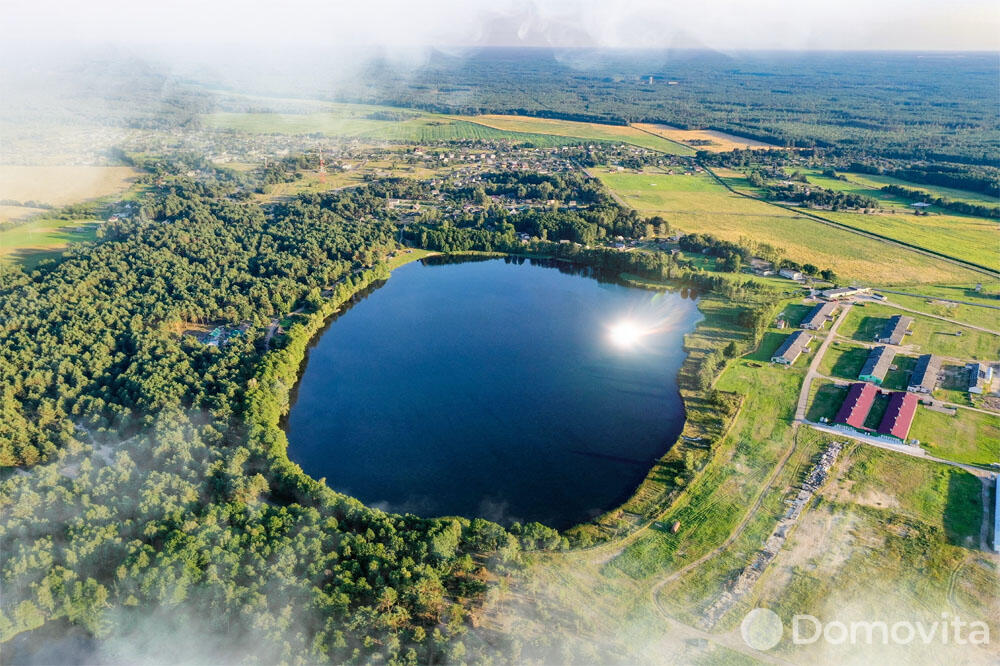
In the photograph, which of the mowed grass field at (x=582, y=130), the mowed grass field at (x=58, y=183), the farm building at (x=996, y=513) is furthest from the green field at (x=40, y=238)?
the mowed grass field at (x=582, y=130)

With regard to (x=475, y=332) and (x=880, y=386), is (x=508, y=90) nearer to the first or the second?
(x=475, y=332)

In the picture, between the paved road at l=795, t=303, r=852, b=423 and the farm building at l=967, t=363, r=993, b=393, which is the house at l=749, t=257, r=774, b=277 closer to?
the paved road at l=795, t=303, r=852, b=423

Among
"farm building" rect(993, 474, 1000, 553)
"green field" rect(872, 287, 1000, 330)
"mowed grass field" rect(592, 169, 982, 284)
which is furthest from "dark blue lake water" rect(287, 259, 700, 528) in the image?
"mowed grass field" rect(592, 169, 982, 284)

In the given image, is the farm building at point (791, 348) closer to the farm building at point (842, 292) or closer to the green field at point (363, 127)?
the farm building at point (842, 292)

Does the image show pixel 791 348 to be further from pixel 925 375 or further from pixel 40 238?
pixel 40 238

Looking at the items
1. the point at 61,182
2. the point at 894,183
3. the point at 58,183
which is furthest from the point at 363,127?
the point at 894,183
